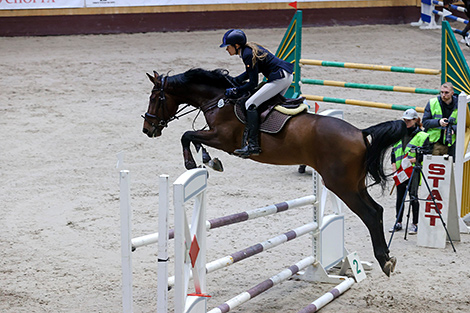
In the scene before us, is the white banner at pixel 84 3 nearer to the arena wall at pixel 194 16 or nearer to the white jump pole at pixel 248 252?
the arena wall at pixel 194 16

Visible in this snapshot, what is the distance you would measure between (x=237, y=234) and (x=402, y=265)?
1.73 meters

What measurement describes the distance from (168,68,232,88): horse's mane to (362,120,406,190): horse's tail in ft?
4.36

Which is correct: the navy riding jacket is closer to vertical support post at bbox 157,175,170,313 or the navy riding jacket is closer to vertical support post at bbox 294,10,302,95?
vertical support post at bbox 157,175,170,313

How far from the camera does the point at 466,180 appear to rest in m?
7.72

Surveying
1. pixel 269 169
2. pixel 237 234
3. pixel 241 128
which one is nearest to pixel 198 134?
pixel 241 128

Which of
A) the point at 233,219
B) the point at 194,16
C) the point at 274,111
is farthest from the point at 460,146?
the point at 194,16

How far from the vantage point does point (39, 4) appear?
1526 centimetres

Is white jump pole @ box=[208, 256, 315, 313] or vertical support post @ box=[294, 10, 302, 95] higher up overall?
vertical support post @ box=[294, 10, 302, 95]

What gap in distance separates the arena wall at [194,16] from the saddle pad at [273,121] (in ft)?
35.4

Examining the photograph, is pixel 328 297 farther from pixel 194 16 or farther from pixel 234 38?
pixel 194 16

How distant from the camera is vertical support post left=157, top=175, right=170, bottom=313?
3.81 metres

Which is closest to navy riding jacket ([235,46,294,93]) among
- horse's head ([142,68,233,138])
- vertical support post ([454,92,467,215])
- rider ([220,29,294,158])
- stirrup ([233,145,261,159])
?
rider ([220,29,294,158])

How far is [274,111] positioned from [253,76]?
0.34 metres

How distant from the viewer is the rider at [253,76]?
227 inches
